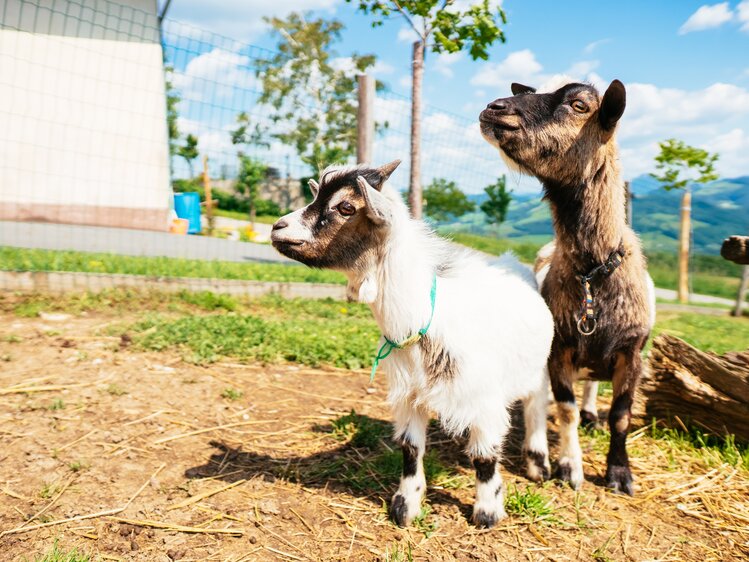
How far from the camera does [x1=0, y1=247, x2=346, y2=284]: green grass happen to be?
7343 mm

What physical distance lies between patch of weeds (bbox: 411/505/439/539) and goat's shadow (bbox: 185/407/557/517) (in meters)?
0.17

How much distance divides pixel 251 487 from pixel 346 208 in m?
1.70

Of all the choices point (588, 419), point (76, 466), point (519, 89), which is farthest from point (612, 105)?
point (76, 466)

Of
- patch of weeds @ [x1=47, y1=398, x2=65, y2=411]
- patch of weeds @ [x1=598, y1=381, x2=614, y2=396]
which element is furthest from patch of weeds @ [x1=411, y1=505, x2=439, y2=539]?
patch of weeds @ [x1=598, y1=381, x2=614, y2=396]

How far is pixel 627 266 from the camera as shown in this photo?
3.23 meters

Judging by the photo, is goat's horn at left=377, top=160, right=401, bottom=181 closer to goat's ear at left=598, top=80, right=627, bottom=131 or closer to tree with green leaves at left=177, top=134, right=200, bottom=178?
goat's ear at left=598, top=80, right=627, bottom=131

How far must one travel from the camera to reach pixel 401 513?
293 cm

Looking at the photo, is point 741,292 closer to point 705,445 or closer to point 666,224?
point 705,445

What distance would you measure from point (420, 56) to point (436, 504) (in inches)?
207

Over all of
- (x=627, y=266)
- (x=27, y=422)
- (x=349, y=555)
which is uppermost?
(x=627, y=266)

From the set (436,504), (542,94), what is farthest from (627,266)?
(436,504)

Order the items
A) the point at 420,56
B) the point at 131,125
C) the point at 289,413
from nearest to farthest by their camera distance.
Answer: the point at 289,413
the point at 420,56
the point at 131,125

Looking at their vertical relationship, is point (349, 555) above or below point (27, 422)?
below

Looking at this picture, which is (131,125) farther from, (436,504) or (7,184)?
(436,504)
